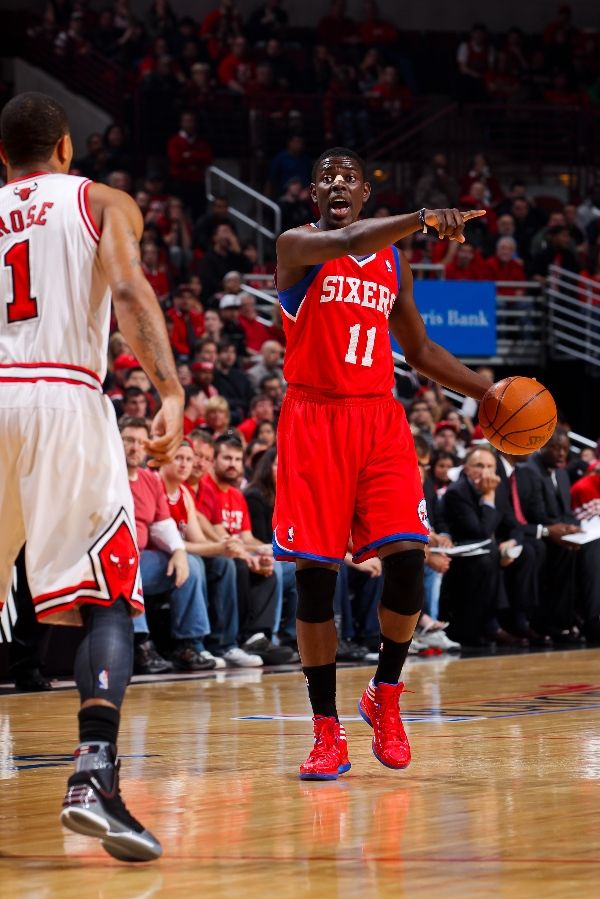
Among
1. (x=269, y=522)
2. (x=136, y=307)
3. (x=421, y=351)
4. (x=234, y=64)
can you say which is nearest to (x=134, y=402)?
(x=269, y=522)

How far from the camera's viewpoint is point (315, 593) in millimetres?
5195

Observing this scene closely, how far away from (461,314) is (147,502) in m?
6.97

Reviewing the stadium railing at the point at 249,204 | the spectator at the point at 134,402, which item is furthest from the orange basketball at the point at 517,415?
the stadium railing at the point at 249,204

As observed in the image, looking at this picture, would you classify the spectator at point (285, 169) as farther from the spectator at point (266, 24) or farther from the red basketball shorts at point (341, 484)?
the red basketball shorts at point (341, 484)

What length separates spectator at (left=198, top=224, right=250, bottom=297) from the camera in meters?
15.6

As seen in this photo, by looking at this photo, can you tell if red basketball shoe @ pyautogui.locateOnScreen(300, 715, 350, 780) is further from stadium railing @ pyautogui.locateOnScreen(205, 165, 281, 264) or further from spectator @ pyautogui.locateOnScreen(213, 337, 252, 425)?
stadium railing @ pyautogui.locateOnScreen(205, 165, 281, 264)

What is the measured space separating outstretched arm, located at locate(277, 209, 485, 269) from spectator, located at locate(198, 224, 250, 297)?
10471 mm

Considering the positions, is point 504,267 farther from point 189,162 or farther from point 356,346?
point 356,346

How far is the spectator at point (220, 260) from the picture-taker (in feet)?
51.2

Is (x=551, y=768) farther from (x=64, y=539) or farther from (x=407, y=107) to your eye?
(x=407, y=107)

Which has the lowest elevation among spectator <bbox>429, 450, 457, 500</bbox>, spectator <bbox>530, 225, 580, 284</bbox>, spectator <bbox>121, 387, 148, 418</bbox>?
spectator <bbox>429, 450, 457, 500</bbox>

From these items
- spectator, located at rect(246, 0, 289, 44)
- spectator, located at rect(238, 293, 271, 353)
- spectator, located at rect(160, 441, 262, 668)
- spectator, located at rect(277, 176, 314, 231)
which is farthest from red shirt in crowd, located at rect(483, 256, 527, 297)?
spectator, located at rect(160, 441, 262, 668)

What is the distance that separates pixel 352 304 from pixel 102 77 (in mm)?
14807

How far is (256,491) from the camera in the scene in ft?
34.6
